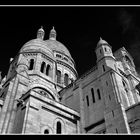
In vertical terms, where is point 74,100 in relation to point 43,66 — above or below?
below

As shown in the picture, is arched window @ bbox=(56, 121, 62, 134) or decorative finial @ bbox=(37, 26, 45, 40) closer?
arched window @ bbox=(56, 121, 62, 134)

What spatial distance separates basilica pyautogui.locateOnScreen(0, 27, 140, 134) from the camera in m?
17.0

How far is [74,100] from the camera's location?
25.5 m

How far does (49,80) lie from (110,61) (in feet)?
31.5

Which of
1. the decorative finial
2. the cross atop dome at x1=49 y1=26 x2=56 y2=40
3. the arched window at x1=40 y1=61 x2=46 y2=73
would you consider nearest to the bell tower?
the arched window at x1=40 y1=61 x2=46 y2=73

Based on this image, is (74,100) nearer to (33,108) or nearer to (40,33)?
(33,108)

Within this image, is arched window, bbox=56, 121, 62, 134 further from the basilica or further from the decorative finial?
the decorative finial

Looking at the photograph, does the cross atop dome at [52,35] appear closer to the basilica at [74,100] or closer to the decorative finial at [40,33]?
the decorative finial at [40,33]

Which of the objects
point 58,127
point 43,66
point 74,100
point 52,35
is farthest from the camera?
point 52,35

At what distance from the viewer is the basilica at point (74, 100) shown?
17031 millimetres

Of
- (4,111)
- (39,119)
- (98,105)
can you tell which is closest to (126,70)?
(98,105)

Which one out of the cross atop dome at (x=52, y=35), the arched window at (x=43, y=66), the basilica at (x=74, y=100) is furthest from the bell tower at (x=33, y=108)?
the cross atop dome at (x=52, y=35)

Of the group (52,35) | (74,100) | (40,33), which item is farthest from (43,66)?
(52,35)
